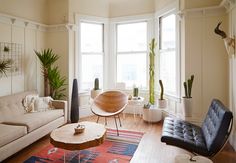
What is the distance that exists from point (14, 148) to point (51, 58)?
2.23 metres

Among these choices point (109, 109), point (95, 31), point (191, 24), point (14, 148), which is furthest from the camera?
point (95, 31)

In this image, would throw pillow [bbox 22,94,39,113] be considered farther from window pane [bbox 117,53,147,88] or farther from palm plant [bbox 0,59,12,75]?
window pane [bbox 117,53,147,88]

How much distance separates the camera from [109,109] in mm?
4129

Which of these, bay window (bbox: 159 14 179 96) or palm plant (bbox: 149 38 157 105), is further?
palm plant (bbox: 149 38 157 105)

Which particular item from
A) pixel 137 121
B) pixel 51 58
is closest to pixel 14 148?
pixel 51 58

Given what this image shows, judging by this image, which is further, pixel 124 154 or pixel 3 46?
pixel 3 46

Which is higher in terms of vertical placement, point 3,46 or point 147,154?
point 3,46

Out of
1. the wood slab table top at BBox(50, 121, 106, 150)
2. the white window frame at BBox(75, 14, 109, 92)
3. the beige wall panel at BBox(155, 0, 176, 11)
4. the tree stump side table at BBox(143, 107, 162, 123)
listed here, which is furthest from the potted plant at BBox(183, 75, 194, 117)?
the white window frame at BBox(75, 14, 109, 92)

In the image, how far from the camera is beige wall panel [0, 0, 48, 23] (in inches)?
148

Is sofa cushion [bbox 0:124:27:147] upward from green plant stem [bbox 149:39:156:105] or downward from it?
downward

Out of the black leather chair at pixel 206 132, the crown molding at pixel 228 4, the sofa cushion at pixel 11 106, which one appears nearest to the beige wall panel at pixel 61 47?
the sofa cushion at pixel 11 106

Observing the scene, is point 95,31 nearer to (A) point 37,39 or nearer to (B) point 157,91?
(A) point 37,39

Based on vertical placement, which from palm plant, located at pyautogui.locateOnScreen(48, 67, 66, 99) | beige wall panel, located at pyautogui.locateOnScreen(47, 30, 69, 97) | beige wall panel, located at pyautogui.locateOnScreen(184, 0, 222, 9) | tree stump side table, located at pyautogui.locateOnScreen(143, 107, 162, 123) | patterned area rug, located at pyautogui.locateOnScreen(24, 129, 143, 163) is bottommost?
patterned area rug, located at pyautogui.locateOnScreen(24, 129, 143, 163)

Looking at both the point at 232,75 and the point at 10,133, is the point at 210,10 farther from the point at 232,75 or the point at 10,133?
the point at 10,133
